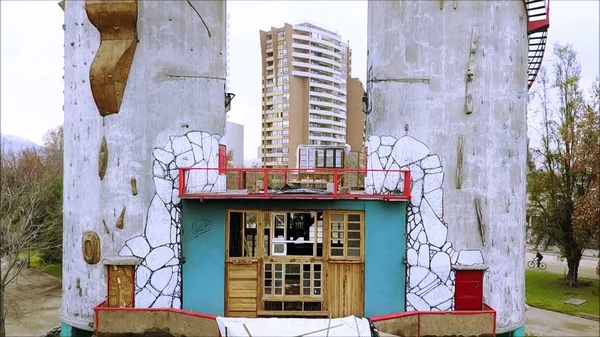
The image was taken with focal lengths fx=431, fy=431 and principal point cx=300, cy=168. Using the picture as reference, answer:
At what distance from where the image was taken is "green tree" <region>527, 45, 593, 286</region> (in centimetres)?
2834

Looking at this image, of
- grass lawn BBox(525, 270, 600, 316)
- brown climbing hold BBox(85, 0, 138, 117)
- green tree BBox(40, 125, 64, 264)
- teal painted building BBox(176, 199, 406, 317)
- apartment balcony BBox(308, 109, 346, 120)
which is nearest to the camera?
brown climbing hold BBox(85, 0, 138, 117)

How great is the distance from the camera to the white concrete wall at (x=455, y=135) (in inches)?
520

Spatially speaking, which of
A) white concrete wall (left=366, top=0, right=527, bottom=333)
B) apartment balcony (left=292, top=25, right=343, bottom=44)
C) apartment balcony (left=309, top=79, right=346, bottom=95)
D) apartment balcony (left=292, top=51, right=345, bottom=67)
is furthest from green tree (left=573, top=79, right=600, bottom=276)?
apartment balcony (left=292, top=25, right=343, bottom=44)

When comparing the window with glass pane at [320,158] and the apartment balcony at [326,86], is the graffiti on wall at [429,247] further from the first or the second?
the apartment balcony at [326,86]

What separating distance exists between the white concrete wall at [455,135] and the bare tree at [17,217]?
1732cm

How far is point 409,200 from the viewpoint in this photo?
13305mm

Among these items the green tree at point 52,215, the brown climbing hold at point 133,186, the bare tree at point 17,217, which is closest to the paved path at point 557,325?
the brown climbing hold at point 133,186

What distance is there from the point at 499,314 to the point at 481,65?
779cm

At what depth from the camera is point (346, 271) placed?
13.3 metres

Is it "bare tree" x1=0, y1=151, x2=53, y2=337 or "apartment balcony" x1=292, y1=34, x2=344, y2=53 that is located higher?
"apartment balcony" x1=292, y1=34, x2=344, y2=53

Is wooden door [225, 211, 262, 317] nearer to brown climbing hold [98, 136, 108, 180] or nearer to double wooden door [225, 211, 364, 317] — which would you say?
double wooden door [225, 211, 364, 317]

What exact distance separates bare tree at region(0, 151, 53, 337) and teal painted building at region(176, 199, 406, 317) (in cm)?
1071

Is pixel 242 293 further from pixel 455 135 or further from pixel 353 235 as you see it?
pixel 455 135

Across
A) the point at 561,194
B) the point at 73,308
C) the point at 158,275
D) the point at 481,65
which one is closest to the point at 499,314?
the point at 481,65
